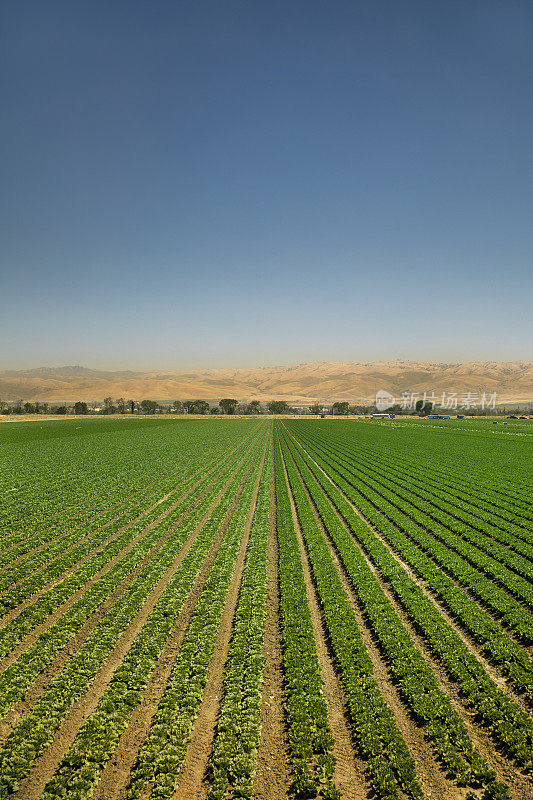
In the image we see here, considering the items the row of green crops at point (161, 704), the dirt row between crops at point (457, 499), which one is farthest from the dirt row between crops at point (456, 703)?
the dirt row between crops at point (457, 499)

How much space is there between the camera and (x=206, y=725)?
7113 mm

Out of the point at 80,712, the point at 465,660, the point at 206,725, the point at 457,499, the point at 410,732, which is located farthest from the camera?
the point at 457,499

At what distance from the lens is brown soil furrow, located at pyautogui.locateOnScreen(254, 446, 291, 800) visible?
6.04 meters

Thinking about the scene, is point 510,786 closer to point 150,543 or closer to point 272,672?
point 272,672

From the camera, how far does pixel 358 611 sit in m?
11.1

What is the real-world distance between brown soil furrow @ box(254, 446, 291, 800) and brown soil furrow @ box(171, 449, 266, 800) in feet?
2.94

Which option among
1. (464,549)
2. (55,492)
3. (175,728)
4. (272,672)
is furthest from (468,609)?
(55,492)

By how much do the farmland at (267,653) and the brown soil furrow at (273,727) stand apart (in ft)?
0.12

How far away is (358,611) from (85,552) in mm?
10774

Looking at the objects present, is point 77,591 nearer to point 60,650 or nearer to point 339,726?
point 60,650

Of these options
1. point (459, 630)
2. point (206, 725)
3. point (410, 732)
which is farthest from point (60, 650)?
point (459, 630)

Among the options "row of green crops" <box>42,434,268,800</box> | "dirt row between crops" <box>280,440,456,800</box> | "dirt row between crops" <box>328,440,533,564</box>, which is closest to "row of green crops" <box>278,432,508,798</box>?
"dirt row between crops" <box>280,440,456,800</box>

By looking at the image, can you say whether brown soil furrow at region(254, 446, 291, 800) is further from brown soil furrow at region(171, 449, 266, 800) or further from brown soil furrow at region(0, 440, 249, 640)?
brown soil furrow at region(0, 440, 249, 640)

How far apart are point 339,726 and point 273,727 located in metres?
1.22
